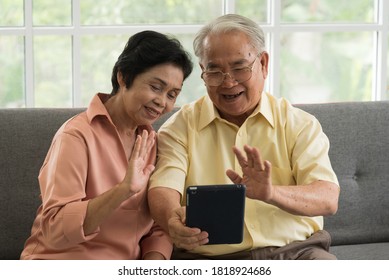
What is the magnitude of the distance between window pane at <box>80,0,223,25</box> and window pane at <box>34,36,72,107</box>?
0.52 ft

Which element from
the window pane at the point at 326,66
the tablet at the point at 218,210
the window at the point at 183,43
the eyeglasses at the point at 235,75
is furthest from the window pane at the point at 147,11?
the tablet at the point at 218,210

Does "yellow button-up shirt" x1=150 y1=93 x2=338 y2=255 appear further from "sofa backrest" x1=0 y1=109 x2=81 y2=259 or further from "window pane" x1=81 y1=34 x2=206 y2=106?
"window pane" x1=81 y1=34 x2=206 y2=106

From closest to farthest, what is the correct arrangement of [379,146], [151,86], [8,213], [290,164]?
[151,86], [290,164], [8,213], [379,146]

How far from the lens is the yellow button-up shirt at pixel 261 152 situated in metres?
2.64

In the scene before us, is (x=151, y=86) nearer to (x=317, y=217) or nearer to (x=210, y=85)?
(x=210, y=85)

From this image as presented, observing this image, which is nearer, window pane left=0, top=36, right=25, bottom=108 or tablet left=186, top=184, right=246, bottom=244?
tablet left=186, top=184, right=246, bottom=244

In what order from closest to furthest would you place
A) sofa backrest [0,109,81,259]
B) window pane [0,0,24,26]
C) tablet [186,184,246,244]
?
1. tablet [186,184,246,244]
2. sofa backrest [0,109,81,259]
3. window pane [0,0,24,26]

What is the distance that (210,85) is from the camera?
262cm

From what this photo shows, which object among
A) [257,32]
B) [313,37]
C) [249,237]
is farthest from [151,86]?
[313,37]

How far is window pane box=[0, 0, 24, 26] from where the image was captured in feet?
11.9

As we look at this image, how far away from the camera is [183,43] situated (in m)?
3.90

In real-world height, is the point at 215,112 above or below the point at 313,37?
below

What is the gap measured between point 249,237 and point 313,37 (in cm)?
164

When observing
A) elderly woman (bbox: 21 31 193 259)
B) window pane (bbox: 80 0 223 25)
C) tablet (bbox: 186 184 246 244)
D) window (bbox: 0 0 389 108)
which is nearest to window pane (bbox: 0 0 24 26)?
window (bbox: 0 0 389 108)
